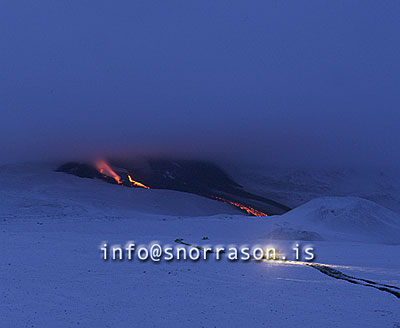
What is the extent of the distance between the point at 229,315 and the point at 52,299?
16.5 ft

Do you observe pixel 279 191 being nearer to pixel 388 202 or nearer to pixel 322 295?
pixel 388 202

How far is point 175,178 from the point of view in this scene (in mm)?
97188

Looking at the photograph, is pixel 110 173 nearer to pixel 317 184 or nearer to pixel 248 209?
pixel 248 209

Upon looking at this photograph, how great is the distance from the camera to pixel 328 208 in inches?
1725

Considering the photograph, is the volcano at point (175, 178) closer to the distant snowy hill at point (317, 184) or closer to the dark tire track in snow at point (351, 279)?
the distant snowy hill at point (317, 184)

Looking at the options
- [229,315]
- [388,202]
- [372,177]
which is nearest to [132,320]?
[229,315]

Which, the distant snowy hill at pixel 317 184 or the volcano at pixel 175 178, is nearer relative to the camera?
the volcano at pixel 175 178

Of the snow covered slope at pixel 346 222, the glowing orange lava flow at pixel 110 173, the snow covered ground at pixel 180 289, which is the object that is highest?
the glowing orange lava flow at pixel 110 173

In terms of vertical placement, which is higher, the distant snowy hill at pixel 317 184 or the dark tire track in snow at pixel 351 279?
the distant snowy hill at pixel 317 184

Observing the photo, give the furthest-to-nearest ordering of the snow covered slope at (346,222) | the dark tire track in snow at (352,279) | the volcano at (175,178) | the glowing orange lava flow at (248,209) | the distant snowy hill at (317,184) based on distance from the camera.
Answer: the distant snowy hill at (317,184) → the volcano at (175,178) → the glowing orange lava flow at (248,209) → the snow covered slope at (346,222) → the dark tire track in snow at (352,279)

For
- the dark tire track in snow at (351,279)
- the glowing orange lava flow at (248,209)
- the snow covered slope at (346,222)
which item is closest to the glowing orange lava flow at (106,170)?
the glowing orange lava flow at (248,209)

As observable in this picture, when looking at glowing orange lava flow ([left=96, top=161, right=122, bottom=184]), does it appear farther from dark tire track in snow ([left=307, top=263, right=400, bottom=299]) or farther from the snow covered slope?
dark tire track in snow ([left=307, top=263, right=400, bottom=299])

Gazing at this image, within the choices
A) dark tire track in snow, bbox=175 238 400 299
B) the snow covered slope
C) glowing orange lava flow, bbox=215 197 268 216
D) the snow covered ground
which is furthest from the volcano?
dark tire track in snow, bbox=175 238 400 299

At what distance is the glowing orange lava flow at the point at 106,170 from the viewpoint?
8534cm
